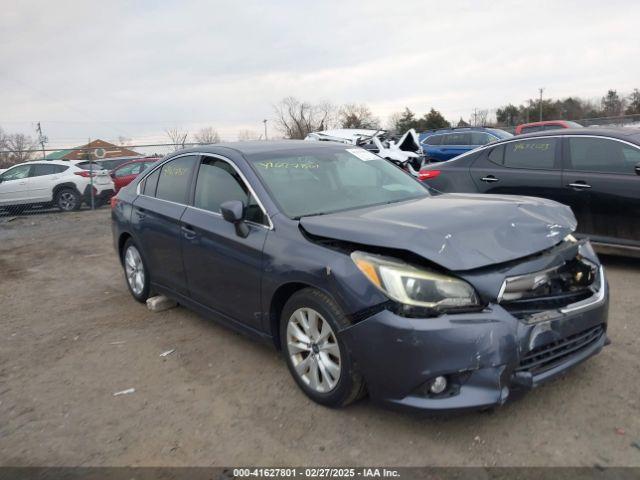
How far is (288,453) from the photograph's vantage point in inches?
113

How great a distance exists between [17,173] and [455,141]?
13749 mm

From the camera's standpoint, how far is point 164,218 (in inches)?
187

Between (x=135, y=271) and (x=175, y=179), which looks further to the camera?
(x=135, y=271)

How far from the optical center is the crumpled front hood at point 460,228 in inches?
112

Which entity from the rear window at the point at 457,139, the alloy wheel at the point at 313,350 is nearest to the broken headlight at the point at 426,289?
→ the alloy wheel at the point at 313,350

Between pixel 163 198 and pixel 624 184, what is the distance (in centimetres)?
464

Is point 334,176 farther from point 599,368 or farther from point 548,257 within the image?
point 599,368

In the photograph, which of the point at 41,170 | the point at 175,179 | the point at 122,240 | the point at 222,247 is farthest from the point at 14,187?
the point at 222,247

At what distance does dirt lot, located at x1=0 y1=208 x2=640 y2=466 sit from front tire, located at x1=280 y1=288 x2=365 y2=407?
0.15 m

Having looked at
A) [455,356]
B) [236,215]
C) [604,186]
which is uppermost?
[236,215]

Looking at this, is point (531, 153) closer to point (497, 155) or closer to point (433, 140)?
point (497, 155)

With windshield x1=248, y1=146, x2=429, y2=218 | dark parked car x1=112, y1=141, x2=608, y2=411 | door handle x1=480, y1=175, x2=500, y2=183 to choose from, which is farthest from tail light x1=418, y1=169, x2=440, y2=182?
dark parked car x1=112, y1=141, x2=608, y2=411

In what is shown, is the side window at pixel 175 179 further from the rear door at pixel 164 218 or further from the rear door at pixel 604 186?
the rear door at pixel 604 186

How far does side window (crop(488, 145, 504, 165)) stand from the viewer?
6617 mm
